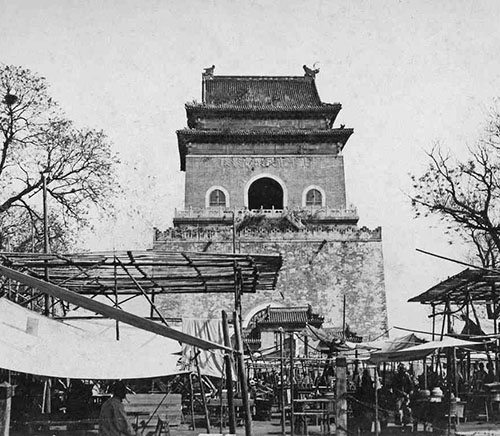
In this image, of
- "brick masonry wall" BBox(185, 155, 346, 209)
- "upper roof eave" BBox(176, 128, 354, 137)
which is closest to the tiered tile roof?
"brick masonry wall" BBox(185, 155, 346, 209)

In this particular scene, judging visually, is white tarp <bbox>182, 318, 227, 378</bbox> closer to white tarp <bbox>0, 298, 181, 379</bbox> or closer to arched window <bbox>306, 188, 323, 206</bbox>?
white tarp <bbox>0, 298, 181, 379</bbox>

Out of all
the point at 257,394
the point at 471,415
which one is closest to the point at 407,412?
the point at 471,415

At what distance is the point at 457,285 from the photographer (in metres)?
12.7

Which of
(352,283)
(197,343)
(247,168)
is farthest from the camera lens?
(247,168)

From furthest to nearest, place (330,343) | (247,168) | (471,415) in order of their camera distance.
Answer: (247,168) < (330,343) < (471,415)

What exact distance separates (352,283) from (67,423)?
1921 centimetres

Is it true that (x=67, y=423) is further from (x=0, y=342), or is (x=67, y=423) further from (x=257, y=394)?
(x=257, y=394)

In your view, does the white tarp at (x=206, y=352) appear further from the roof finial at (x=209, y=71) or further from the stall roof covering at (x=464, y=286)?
the roof finial at (x=209, y=71)

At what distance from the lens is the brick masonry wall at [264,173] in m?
31.4

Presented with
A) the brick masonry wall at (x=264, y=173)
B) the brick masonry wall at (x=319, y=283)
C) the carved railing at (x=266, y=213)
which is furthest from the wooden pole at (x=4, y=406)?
the brick masonry wall at (x=264, y=173)

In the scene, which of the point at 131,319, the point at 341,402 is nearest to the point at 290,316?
the point at 341,402

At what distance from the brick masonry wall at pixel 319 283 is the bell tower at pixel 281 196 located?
0.13 feet

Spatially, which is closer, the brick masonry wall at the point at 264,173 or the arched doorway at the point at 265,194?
the brick masonry wall at the point at 264,173

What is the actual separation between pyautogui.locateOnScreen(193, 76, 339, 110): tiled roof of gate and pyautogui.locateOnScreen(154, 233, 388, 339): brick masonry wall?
26.2 ft
